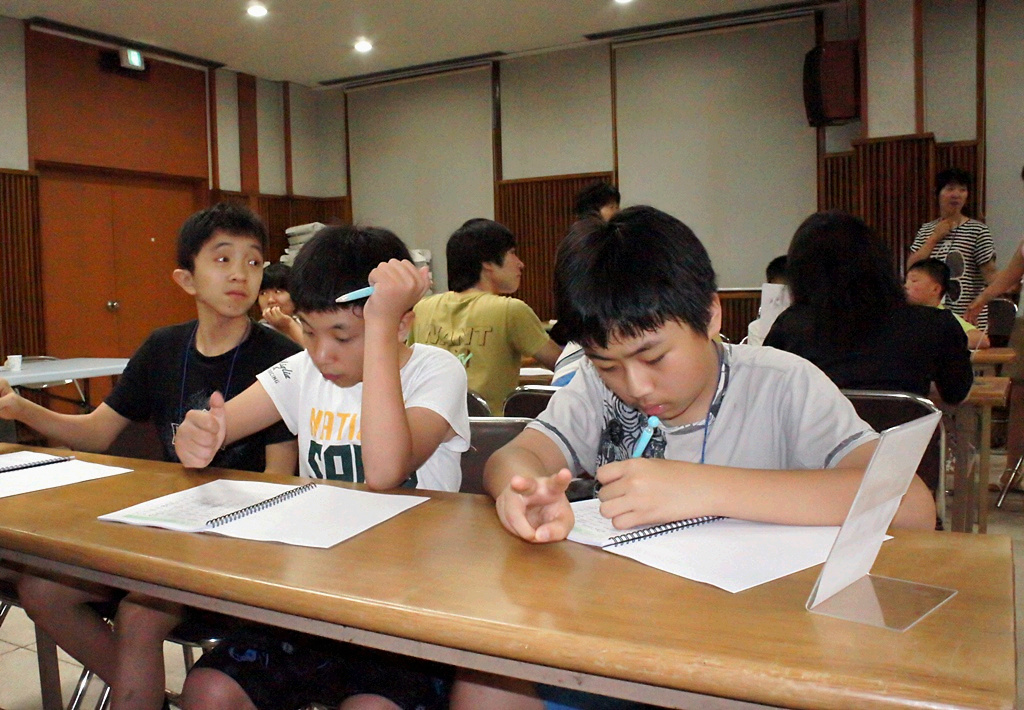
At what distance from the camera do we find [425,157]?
7.86 metres

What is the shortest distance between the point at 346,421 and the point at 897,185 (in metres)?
5.23

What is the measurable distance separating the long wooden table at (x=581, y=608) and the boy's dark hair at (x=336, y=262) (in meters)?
0.51

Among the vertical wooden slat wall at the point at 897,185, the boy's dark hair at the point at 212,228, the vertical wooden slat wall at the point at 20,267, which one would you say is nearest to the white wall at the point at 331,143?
the vertical wooden slat wall at the point at 20,267

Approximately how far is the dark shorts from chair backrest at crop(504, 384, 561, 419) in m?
0.98

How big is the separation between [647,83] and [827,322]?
5.11 meters

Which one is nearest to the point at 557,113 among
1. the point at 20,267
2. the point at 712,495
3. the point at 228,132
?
the point at 228,132

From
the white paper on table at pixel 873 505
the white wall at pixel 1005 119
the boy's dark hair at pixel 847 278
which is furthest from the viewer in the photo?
the white wall at pixel 1005 119

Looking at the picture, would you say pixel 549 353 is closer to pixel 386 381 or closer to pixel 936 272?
pixel 386 381

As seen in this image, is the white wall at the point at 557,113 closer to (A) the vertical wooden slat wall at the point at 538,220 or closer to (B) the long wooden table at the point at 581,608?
(A) the vertical wooden slat wall at the point at 538,220

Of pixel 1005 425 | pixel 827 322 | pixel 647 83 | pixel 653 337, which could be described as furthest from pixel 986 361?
pixel 647 83

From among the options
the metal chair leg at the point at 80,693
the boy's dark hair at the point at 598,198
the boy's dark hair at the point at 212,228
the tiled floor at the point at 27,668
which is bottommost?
the tiled floor at the point at 27,668

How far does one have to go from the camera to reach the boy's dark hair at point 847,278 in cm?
210

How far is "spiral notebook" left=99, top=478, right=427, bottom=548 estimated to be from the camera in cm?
101

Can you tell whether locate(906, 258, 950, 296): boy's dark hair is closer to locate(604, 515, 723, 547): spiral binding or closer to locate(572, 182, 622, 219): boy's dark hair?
locate(572, 182, 622, 219): boy's dark hair
